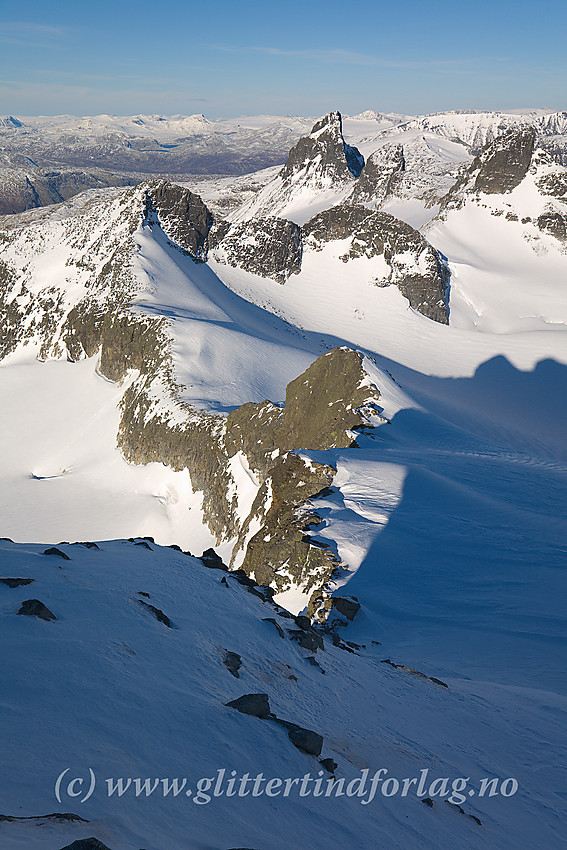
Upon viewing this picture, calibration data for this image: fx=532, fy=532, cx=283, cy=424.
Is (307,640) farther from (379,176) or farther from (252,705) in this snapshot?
(379,176)

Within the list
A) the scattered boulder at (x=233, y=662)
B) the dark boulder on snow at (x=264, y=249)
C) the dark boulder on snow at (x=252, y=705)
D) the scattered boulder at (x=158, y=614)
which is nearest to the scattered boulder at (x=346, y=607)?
the scattered boulder at (x=233, y=662)

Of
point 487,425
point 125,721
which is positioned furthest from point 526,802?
point 487,425

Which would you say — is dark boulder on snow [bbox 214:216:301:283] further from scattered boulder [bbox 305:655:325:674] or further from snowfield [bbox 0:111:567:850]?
scattered boulder [bbox 305:655:325:674]

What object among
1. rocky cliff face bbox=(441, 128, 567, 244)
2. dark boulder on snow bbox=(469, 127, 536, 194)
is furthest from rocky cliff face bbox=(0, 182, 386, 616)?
dark boulder on snow bbox=(469, 127, 536, 194)

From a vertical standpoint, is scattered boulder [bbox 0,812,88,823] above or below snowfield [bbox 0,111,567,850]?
above

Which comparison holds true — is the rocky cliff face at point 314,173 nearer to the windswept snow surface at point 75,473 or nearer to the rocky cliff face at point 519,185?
the rocky cliff face at point 519,185

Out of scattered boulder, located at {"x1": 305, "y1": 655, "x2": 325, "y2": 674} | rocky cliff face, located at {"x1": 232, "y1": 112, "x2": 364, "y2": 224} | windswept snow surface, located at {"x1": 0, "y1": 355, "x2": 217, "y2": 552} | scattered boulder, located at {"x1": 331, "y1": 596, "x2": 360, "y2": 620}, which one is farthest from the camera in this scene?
rocky cliff face, located at {"x1": 232, "y1": 112, "x2": 364, "y2": 224}

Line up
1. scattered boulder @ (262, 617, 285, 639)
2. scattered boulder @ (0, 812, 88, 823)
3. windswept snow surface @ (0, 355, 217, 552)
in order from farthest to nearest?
1. windswept snow surface @ (0, 355, 217, 552)
2. scattered boulder @ (262, 617, 285, 639)
3. scattered boulder @ (0, 812, 88, 823)

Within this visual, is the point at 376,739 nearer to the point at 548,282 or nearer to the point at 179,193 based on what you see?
the point at 179,193
